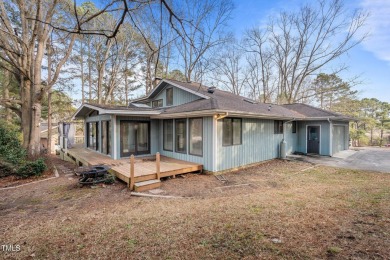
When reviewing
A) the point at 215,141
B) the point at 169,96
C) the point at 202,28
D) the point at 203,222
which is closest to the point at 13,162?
the point at 169,96

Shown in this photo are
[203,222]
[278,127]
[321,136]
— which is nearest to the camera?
[203,222]

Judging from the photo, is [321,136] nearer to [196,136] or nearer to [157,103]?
[196,136]

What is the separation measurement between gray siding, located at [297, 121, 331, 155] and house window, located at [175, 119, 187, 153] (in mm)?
8465

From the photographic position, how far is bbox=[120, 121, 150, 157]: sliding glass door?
915 centimetres

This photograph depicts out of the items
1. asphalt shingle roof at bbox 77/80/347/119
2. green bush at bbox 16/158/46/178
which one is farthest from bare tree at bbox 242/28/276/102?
green bush at bbox 16/158/46/178

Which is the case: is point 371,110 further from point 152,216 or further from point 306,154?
point 152,216

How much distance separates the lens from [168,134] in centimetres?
978

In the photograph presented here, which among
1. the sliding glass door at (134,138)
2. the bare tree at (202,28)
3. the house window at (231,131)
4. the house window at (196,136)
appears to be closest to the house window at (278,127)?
the house window at (231,131)

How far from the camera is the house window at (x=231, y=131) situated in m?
7.80

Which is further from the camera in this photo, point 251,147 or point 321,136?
point 321,136

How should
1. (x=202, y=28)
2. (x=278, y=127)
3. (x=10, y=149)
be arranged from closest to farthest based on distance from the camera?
(x=202, y=28) < (x=10, y=149) < (x=278, y=127)

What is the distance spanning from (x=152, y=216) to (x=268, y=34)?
24919 mm

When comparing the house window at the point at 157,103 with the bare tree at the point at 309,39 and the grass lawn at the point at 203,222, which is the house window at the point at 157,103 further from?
the bare tree at the point at 309,39

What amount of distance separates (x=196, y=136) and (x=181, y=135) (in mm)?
1078
